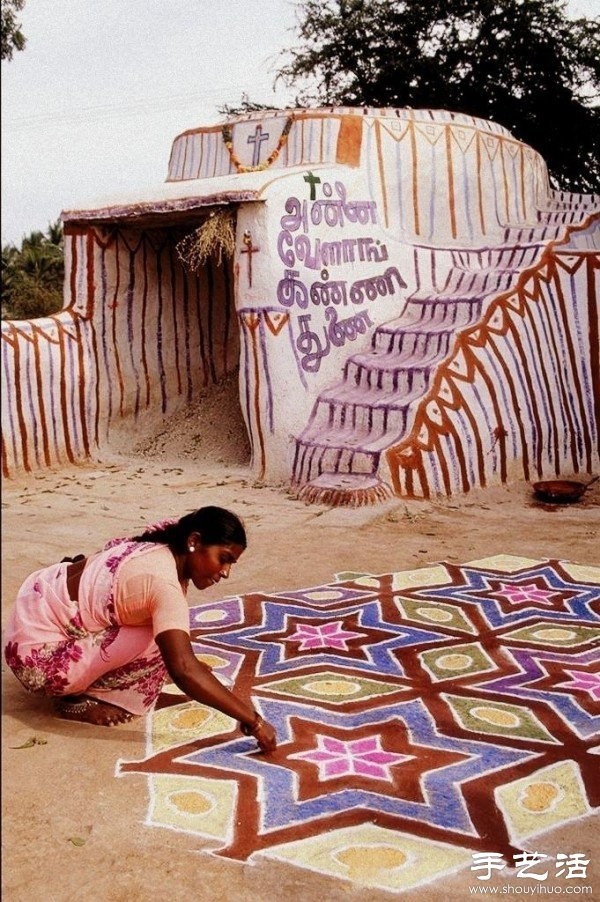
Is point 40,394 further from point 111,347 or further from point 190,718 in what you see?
point 190,718

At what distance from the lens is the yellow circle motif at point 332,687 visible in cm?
379

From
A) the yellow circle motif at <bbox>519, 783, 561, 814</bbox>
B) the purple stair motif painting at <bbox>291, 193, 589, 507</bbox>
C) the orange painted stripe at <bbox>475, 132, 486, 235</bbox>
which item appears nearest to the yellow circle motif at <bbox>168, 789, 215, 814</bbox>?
the yellow circle motif at <bbox>519, 783, 561, 814</bbox>

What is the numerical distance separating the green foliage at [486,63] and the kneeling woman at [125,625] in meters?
15.5

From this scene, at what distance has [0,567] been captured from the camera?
68 centimetres

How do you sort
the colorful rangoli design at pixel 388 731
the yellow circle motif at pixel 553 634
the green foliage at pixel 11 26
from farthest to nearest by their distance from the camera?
the yellow circle motif at pixel 553 634
the colorful rangoli design at pixel 388 731
the green foliage at pixel 11 26

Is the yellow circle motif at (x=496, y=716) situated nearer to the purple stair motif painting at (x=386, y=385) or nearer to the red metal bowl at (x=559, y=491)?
the purple stair motif painting at (x=386, y=385)

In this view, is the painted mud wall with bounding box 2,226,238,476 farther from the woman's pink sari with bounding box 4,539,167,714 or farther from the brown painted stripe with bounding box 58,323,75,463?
the woman's pink sari with bounding box 4,539,167,714

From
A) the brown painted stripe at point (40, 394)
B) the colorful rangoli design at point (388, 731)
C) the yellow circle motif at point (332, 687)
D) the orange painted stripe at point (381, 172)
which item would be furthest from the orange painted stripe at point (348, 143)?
the yellow circle motif at point (332, 687)

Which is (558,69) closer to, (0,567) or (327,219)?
(327,219)

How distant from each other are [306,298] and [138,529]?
255 cm

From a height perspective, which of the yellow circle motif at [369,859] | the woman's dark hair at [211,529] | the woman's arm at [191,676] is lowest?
the yellow circle motif at [369,859]

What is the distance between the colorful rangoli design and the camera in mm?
2709

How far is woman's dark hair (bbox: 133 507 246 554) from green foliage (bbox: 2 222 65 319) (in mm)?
16725

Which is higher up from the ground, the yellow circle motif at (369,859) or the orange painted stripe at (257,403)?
the orange painted stripe at (257,403)
